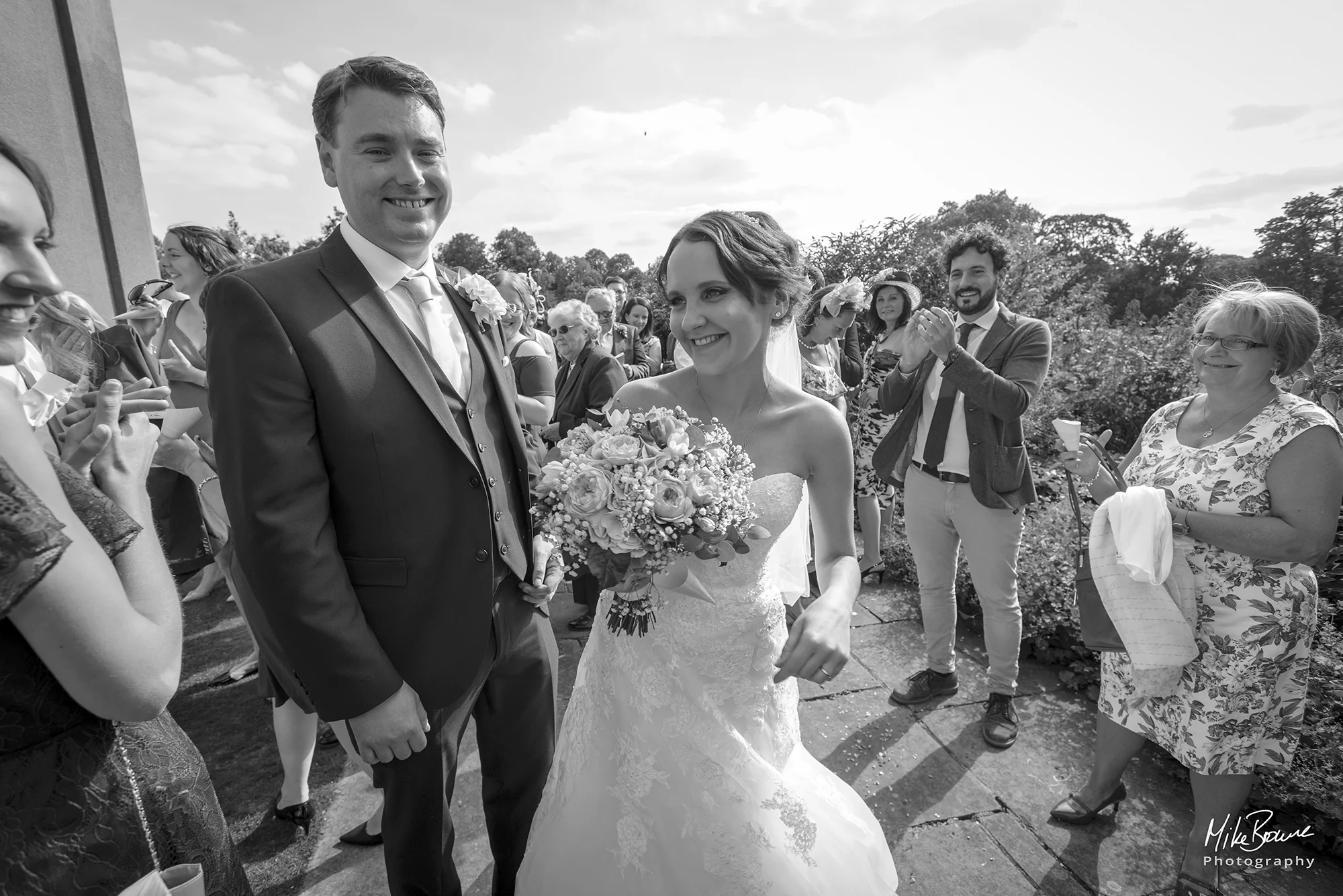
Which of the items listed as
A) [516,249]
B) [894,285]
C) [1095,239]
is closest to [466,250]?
[516,249]

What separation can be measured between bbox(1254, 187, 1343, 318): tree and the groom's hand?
15.6 metres

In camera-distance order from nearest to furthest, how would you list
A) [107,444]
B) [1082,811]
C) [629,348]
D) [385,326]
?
[107,444], [385,326], [1082,811], [629,348]

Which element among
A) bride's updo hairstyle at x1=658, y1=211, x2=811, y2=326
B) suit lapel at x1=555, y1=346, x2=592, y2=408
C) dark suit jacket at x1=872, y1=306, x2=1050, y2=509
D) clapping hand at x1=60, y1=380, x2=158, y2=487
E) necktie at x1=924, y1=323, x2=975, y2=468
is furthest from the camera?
suit lapel at x1=555, y1=346, x2=592, y2=408

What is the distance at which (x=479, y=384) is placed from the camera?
6.94 feet

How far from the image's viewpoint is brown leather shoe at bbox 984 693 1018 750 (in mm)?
3545

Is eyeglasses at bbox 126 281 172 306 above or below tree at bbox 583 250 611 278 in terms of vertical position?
below

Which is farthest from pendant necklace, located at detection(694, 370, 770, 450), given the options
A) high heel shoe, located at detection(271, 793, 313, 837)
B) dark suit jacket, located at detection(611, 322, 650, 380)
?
dark suit jacket, located at detection(611, 322, 650, 380)

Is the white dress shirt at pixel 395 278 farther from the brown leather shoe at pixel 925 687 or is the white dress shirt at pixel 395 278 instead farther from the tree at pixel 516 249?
the tree at pixel 516 249

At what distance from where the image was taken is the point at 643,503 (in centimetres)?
179

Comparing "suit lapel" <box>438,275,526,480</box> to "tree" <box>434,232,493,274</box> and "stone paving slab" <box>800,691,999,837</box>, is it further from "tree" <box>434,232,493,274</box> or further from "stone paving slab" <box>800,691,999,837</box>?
"tree" <box>434,232,493,274</box>

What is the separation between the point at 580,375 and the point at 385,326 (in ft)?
11.1

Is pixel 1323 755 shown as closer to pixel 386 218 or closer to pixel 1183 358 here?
pixel 386 218

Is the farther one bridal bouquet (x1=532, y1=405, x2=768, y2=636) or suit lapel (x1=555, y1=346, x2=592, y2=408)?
suit lapel (x1=555, y1=346, x2=592, y2=408)

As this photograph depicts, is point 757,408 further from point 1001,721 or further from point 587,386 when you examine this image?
point 587,386
